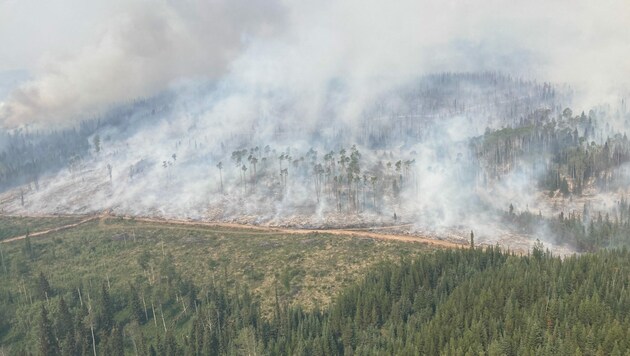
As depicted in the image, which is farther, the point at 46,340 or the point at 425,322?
the point at 46,340

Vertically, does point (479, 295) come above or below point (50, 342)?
above

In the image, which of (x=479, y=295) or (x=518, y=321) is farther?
(x=479, y=295)

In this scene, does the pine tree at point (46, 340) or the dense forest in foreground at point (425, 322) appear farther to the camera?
the pine tree at point (46, 340)

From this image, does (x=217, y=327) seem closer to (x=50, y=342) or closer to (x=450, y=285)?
(x=50, y=342)

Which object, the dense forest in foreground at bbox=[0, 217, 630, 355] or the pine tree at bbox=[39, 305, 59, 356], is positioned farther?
the pine tree at bbox=[39, 305, 59, 356]

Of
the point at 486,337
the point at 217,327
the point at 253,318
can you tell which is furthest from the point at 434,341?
the point at 217,327

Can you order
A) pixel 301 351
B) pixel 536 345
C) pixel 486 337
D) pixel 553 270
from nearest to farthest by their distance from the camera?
pixel 536 345 < pixel 486 337 < pixel 301 351 < pixel 553 270

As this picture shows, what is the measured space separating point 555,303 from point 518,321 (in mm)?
11753

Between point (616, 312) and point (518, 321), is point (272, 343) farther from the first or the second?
point (616, 312)

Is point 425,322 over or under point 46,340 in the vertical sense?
over

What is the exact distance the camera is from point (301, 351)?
163 metres

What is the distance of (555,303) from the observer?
149m

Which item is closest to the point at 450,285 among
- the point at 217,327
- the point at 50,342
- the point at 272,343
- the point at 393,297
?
the point at 393,297

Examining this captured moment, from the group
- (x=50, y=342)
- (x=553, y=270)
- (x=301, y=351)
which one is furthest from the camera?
(x=50, y=342)
